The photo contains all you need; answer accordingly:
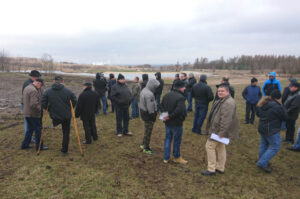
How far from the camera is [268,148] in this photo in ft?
15.1

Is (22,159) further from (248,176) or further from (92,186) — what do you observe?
(248,176)

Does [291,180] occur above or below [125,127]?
below

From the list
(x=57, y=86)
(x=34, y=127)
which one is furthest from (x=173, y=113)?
(x=34, y=127)

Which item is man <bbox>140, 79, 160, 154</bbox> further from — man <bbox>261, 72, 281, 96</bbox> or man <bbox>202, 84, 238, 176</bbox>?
man <bbox>261, 72, 281, 96</bbox>

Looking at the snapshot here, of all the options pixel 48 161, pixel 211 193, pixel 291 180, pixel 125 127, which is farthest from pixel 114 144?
pixel 291 180

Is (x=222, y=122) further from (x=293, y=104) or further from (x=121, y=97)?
(x=121, y=97)

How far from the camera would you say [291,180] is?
4312mm

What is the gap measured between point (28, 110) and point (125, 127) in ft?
10.7

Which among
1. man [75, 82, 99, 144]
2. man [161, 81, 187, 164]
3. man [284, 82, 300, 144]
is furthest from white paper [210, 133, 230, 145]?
man [75, 82, 99, 144]

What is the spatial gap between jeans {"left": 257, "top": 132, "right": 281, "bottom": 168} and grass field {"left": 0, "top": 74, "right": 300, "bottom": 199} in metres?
0.33

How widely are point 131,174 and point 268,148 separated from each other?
3.59 m

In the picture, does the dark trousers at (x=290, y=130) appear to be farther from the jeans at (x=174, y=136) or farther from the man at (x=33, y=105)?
the man at (x=33, y=105)

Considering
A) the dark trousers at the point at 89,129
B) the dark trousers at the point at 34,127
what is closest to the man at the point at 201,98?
the dark trousers at the point at 89,129

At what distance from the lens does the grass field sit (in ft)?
12.4
